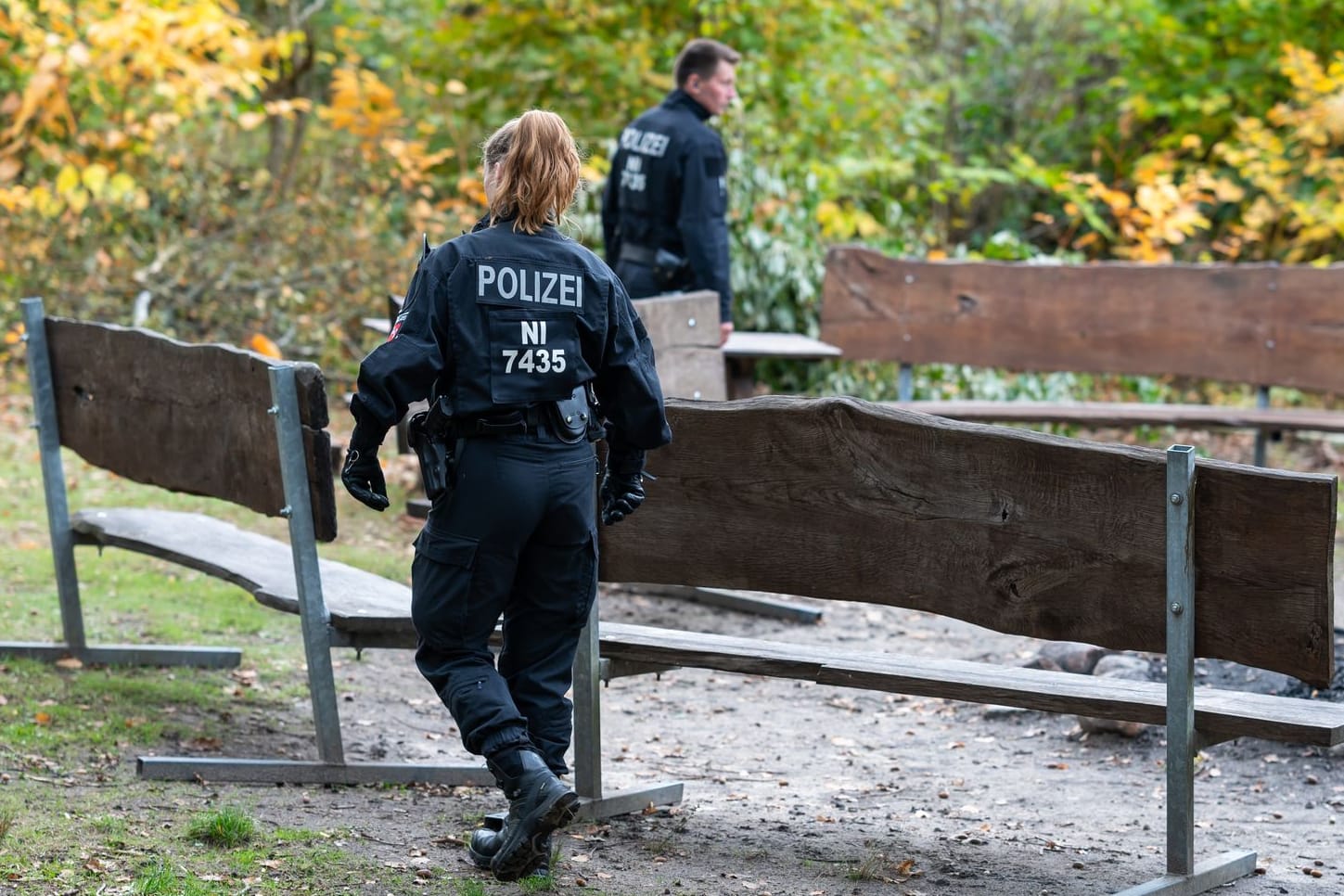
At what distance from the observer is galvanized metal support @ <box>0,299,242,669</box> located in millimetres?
5312

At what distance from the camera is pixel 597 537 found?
412cm

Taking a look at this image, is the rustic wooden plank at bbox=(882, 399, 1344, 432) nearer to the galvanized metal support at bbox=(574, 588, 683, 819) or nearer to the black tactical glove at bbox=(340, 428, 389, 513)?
the galvanized metal support at bbox=(574, 588, 683, 819)

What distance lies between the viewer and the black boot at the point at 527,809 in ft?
11.4

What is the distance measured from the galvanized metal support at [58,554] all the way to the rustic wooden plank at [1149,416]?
12.5 ft

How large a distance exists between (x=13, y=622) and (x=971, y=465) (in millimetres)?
3910

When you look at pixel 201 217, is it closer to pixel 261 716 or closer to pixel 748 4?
pixel 748 4

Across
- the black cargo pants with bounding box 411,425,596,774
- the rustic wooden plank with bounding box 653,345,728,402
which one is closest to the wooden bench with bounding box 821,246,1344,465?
the rustic wooden plank with bounding box 653,345,728,402

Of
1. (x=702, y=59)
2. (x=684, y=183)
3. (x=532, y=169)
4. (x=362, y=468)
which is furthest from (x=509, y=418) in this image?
(x=702, y=59)

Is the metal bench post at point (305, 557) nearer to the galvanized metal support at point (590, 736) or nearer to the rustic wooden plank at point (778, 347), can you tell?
the galvanized metal support at point (590, 736)

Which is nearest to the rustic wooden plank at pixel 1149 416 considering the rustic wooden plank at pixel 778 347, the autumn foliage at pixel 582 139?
the rustic wooden plank at pixel 778 347

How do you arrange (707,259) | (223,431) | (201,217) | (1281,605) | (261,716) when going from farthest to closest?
1. (201,217)
2. (707,259)
3. (261,716)
4. (223,431)
5. (1281,605)

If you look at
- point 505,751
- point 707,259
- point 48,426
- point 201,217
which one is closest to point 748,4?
point 201,217

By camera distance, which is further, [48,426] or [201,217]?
[201,217]

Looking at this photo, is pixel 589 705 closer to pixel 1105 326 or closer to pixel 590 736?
pixel 590 736
